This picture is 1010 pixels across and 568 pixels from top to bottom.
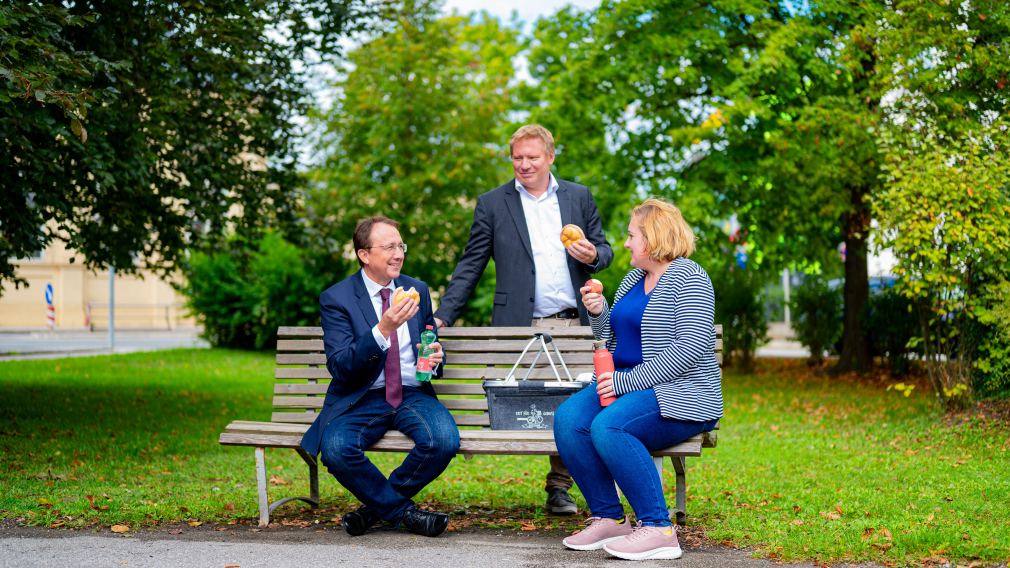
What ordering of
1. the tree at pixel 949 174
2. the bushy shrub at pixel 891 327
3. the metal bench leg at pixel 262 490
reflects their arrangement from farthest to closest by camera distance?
1. the bushy shrub at pixel 891 327
2. the tree at pixel 949 174
3. the metal bench leg at pixel 262 490

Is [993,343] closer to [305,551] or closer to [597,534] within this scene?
[597,534]

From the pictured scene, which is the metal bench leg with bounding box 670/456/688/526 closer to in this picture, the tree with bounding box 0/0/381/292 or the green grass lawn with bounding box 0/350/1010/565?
the green grass lawn with bounding box 0/350/1010/565

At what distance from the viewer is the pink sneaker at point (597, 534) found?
17.7ft

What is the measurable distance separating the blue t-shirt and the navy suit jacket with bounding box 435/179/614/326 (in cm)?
65

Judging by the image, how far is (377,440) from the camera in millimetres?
5855

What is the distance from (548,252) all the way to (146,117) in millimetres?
5884

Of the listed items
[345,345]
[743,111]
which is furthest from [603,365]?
[743,111]

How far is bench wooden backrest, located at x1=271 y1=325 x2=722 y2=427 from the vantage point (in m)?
6.30

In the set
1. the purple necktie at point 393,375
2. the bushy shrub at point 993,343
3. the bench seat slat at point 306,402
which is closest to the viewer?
the purple necktie at point 393,375

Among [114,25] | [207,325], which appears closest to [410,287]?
[114,25]

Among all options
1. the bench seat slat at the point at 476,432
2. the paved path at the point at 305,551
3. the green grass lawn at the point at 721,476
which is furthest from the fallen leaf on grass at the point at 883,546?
the bench seat slat at the point at 476,432

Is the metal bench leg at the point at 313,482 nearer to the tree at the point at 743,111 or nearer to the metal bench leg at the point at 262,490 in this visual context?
the metal bench leg at the point at 262,490

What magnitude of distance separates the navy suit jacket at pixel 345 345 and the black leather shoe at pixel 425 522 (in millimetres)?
611

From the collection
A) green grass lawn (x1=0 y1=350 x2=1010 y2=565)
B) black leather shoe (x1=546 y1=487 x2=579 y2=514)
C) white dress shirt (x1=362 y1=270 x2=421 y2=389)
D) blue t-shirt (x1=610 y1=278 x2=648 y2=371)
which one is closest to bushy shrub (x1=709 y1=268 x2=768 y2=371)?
green grass lawn (x1=0 y1=350 x2=1010 y2=565)
